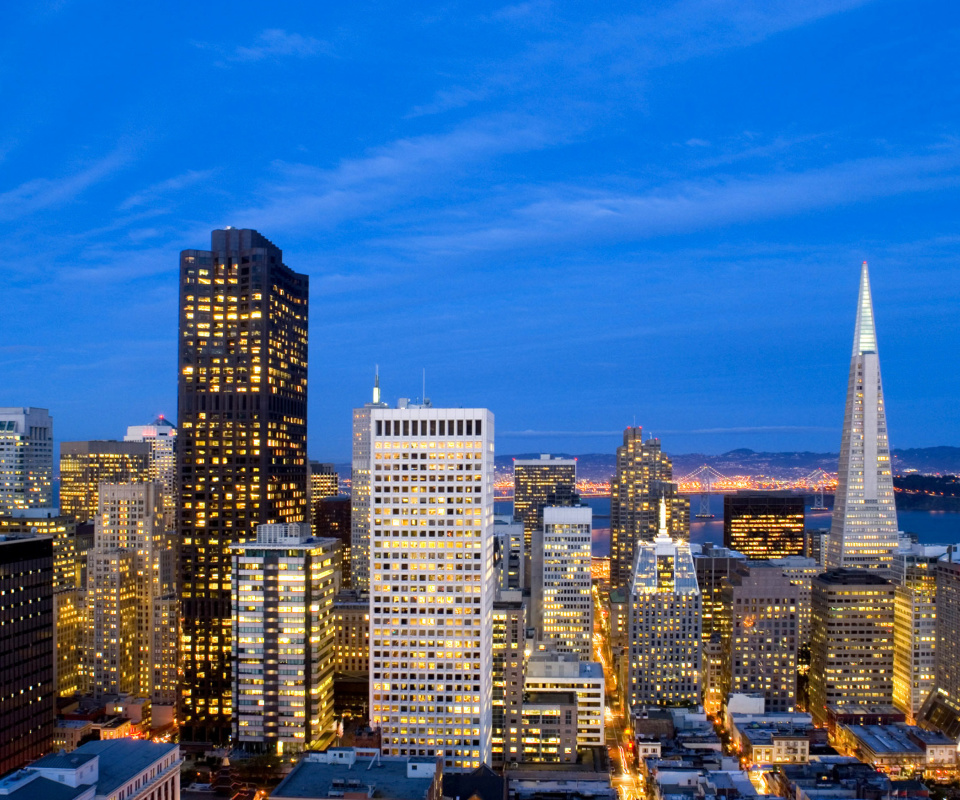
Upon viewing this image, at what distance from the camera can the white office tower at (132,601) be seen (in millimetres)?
141875

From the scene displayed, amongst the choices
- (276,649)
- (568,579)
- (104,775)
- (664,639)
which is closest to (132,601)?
(276,649)

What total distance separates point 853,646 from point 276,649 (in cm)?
9078

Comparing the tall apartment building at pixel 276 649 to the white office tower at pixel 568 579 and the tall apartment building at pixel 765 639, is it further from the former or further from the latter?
the tall apartment building at pixel 765 639

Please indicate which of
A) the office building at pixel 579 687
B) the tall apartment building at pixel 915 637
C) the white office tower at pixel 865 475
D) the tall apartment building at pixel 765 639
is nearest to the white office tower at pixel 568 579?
the tall apartment building at pixel 765 639

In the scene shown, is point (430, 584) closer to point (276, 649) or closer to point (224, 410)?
point (276, 649)

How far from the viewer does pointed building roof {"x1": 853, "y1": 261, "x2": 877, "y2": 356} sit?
18375cm

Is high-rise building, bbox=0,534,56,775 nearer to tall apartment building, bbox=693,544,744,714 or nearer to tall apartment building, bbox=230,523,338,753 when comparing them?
tall apartment building, bbox=230,523,338,753

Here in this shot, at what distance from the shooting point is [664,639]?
14200 centimetres

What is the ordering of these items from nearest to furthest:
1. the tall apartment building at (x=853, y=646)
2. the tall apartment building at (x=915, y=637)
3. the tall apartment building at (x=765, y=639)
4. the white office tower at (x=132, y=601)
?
the tall apartment building at (x=915, y=637) → the tall apartment building at (x=765, y=639) → the white office tower at (x=132, y=601) → the tall apartment building at (x=853, y=646)

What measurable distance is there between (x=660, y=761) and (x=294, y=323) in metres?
80.5

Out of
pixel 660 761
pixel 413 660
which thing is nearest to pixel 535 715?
pixel 660 761

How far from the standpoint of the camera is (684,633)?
467ft

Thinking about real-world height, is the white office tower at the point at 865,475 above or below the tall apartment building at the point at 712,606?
above

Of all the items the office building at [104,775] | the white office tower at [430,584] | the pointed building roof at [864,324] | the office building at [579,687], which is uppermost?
the pointed building roof at [864,324]
